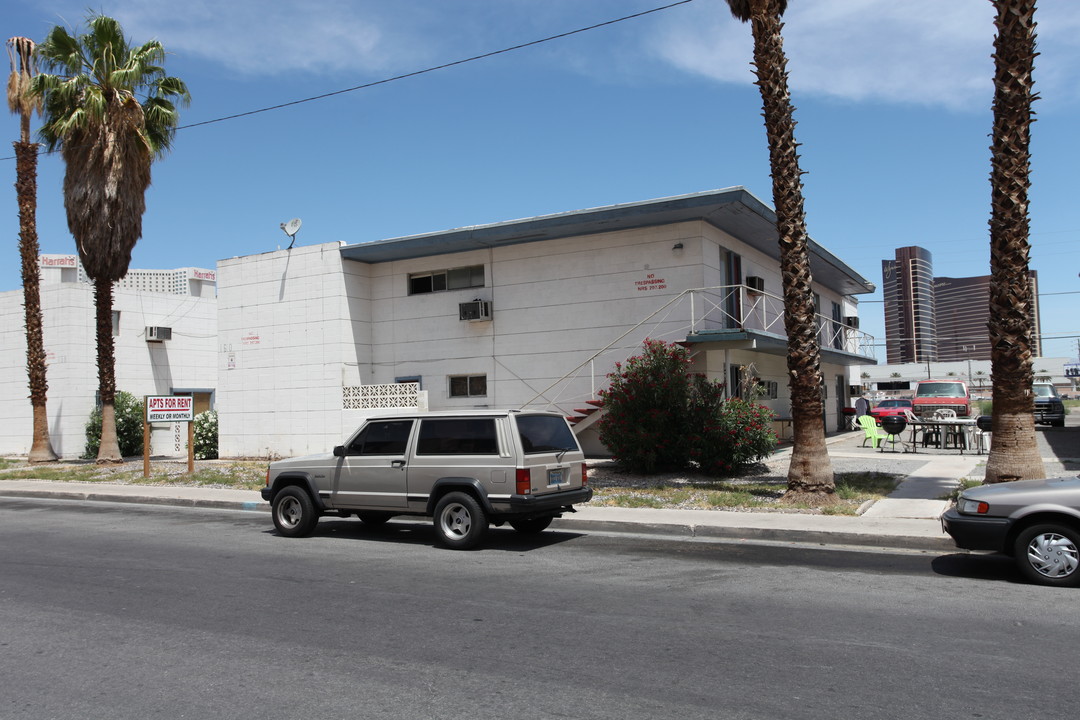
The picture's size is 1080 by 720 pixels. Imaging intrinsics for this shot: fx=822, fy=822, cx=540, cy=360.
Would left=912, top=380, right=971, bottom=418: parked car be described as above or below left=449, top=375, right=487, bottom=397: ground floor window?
below

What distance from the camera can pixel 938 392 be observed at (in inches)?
1299

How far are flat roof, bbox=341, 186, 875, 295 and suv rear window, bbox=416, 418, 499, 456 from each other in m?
9.96

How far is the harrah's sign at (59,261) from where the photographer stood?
3476 centimetres

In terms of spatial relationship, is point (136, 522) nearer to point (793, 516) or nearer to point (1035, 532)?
point (793, 516)

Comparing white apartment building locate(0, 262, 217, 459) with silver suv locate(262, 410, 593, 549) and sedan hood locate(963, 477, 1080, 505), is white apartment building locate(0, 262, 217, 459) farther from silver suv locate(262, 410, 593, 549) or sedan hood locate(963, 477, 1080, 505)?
sedan hood locate(963, 477, 1080, 505)

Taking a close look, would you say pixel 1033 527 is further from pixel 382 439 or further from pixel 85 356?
pixel 85 356

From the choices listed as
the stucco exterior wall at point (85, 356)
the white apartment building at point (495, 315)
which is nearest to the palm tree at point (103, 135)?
the white apartment building at point (495, 315)

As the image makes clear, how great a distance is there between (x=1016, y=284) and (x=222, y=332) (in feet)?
70.4

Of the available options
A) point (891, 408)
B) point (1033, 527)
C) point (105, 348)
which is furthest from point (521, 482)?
point (891, 408)

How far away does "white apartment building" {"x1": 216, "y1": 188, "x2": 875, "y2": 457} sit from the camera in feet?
65.4

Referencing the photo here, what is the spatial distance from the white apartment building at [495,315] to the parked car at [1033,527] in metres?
9.85

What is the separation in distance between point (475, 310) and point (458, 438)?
470 inches

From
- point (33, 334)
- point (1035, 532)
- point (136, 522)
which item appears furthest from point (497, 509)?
point (33, 334)


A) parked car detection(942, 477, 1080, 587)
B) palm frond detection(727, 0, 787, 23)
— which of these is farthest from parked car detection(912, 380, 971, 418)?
parked car detection(942, 477, 1080, 587)
